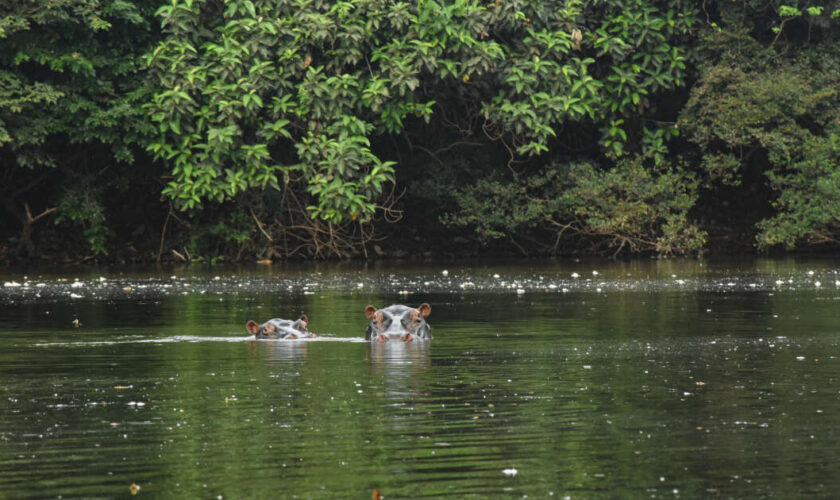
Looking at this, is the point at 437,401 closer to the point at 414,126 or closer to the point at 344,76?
the point at 344,76

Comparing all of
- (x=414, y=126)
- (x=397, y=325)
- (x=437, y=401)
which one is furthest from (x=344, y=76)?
(x=437, y=401)

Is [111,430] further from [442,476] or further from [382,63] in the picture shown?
[382,63]

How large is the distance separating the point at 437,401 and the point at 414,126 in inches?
1047

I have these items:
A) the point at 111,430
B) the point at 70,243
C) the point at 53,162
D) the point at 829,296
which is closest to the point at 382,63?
the point at 53,162

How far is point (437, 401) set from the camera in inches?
404

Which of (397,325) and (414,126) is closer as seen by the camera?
(397,325)

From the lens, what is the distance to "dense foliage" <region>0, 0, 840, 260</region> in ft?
100

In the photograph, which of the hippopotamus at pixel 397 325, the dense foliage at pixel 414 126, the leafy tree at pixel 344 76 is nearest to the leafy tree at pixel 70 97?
the dense foliage at pixel 414 126

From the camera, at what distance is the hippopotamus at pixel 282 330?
1538 centimetres

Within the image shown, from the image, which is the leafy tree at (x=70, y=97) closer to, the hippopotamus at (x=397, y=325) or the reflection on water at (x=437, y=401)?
the reflection on water at (x=437, y=401)

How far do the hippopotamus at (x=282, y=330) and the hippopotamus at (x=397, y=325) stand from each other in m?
0.73

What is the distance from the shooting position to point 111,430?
9.17 m

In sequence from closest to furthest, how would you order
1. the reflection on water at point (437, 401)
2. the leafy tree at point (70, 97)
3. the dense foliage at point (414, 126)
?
1. the reflection on water at point (437, 401)
2. the leafy tree at point (70, 97)
3. the dense foliage at point (414, 126)

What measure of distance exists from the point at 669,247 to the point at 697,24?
570cm
